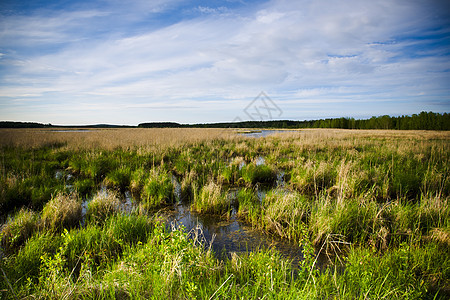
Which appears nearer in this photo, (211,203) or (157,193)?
(211,203)

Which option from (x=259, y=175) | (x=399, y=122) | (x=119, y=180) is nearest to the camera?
(x=119, y=180)

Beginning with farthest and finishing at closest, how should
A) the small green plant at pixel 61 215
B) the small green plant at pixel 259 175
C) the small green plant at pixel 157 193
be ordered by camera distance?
1. the small green plant at pixel 259 175
2. the small green plant at pixel 157 193
3. the small green plant at pixel 61 215

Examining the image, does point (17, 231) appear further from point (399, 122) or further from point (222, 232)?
point (399, 122)

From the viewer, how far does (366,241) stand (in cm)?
355

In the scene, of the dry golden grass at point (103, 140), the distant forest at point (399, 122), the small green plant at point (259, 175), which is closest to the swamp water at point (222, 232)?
the small green plant at point (259, 175)

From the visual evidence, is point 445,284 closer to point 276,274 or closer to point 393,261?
point 393,261

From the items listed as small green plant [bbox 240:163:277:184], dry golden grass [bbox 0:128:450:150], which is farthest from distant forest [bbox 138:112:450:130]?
small green plant [bbox 240:163:277:184]

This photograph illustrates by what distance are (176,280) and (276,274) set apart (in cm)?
113

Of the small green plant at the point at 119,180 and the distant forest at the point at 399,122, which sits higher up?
the distant forest at the point at 399,122

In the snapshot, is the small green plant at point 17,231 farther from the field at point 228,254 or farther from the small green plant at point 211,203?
the small green plant at point 211,203

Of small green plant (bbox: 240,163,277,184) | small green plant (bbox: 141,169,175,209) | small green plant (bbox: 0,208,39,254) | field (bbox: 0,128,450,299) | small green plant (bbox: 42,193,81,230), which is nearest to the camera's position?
field (bbox: 0,128,450,299)

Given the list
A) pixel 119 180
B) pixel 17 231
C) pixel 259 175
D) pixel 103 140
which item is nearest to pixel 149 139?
pixel 103 140

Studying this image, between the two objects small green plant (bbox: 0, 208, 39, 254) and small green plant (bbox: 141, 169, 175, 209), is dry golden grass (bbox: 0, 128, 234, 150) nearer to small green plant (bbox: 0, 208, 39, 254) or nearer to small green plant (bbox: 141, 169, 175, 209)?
small green plant (bbox: 141, 169, 175, 209)

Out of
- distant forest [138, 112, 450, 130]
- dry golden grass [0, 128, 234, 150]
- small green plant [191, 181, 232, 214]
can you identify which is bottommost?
small green plant [191, 181, 232, 214]
